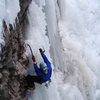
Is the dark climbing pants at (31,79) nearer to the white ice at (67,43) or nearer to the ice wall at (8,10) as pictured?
the white ice at (67,43)

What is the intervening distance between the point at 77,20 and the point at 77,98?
10.5ft

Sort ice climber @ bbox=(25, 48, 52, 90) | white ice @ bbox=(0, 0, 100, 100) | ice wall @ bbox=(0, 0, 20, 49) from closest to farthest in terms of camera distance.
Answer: ice wall @ bbox=(0, 0, 20, 49)
ice climber @ bbox=(25, 48, 52, 90)
white ice @ bbox=(0, 0, 100, 100)

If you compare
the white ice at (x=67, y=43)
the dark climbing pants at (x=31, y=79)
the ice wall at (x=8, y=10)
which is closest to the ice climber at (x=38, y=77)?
the dark climbing pants at (x=31, y=79)

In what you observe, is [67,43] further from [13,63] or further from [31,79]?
[13,63]

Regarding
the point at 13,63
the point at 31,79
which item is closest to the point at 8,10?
the point at 13,63

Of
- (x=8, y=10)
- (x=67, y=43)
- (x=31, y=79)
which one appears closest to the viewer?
(x=8, y=10)

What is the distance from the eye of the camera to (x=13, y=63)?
10.0ft

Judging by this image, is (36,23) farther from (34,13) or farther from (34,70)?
(34,70)

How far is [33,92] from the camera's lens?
373 cm

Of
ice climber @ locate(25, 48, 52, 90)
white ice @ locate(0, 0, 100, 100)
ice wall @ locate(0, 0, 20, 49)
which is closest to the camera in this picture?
ice wall @ locate(0, 0, 20, 49)

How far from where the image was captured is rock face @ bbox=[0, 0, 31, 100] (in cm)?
283

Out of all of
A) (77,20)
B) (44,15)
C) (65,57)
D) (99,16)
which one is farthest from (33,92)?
(99,16)

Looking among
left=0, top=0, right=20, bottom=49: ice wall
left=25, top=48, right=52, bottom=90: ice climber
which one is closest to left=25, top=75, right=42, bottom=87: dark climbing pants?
left=25, top=48, right=52, bottom=90: ice climber

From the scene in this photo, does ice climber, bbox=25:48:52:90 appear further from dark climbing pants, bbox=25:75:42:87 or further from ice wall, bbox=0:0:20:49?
ice wall, bbox=0:0:20:49
